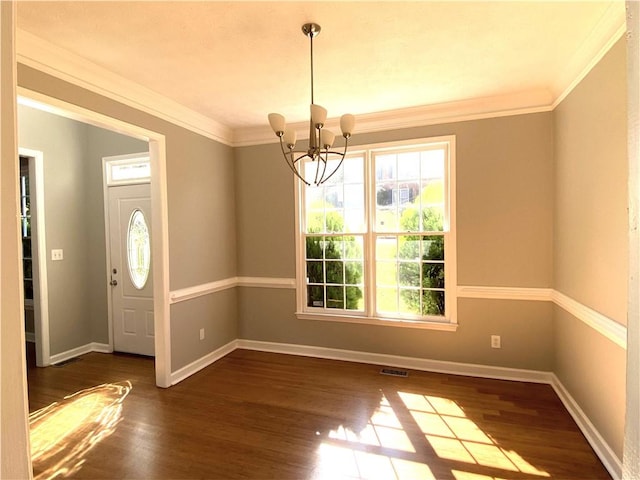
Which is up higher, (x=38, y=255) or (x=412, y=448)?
(x=38, y=255)

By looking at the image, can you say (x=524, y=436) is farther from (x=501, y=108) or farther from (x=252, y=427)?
(x=501, y=108)

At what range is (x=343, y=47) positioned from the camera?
235 centimetres

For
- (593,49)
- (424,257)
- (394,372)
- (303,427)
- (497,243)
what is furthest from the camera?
(424,257)

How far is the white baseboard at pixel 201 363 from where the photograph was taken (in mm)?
3451

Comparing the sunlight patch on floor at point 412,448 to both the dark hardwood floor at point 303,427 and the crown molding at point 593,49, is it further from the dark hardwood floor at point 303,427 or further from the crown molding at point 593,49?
the crown molding at point 593,49

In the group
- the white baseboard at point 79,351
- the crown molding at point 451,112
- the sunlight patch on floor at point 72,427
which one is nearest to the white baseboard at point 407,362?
the sunlight patch on floor at point 72,427

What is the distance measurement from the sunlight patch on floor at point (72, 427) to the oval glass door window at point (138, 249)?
4.23 ft

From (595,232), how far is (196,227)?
352cm

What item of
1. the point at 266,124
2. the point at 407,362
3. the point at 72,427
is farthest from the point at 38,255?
the point at 407,362

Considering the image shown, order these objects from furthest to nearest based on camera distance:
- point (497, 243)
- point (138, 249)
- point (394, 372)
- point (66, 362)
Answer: point (138, 249), point (66, 362), point (394, 372), point (497, 243)

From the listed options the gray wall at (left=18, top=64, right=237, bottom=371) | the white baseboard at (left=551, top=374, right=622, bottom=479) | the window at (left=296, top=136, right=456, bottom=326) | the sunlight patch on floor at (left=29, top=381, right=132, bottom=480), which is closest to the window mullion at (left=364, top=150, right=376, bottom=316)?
the window at (left=296, top=136, right=456, bottom=326)

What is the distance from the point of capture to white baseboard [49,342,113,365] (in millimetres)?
4011

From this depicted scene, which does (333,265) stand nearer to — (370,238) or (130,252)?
(370,238)

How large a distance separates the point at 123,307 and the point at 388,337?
3.27 m
